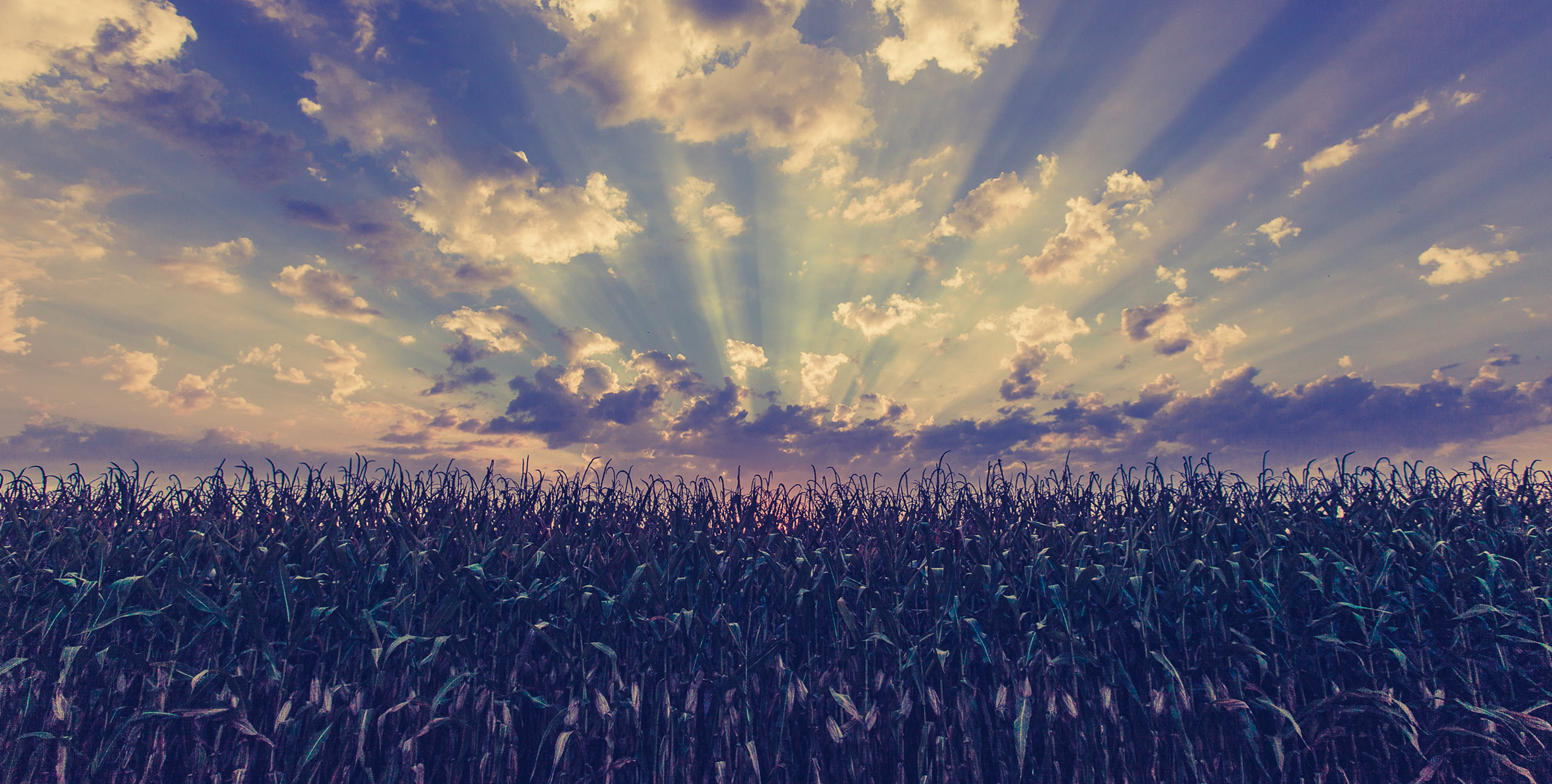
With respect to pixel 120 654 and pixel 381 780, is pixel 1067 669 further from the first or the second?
pixel 120 654

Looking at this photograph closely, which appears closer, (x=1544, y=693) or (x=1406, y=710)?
(x=1406, y=710)

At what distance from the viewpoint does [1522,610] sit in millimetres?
5438

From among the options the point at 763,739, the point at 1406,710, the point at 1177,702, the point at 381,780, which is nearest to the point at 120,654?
the point at 381,780

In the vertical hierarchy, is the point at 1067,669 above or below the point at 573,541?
below

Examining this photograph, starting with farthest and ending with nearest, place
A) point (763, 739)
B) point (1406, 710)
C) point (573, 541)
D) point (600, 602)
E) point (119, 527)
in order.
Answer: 1. point (119, 527)
2. point (573, 541)
3. point (600, 602)
4. point (763, 739)
5. point (1406, 710)

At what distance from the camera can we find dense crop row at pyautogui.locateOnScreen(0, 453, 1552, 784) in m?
4.77

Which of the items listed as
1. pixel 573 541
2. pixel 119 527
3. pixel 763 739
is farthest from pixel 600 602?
pixel 119 527

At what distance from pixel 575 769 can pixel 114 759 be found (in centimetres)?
305

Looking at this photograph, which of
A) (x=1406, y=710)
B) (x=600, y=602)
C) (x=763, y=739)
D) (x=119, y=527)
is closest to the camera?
(x=1406, y=710)

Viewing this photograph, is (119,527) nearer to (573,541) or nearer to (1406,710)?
(573,541)

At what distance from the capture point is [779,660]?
495 centimetres

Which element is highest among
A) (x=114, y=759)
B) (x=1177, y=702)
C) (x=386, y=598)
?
(x=386, y=598)

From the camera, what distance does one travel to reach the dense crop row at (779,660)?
4770 mm

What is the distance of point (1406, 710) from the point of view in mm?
4594
